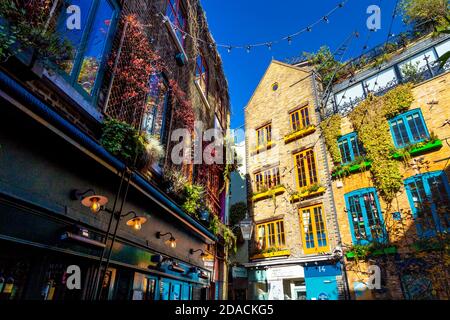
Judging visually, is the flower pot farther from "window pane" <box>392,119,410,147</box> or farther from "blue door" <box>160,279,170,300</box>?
"window pane" <box>392,119,410,147</box>

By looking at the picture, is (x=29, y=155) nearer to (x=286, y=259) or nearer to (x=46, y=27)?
(x=46, y=27)

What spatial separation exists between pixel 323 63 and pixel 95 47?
1538 cm

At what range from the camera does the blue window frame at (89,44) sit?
4351 mm

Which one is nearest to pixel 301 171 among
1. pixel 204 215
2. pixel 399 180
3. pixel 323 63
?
pixel 399 180

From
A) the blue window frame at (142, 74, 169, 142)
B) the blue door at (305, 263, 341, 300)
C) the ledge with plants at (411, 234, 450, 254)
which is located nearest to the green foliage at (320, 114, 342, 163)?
the ledge with plants at (411, 234, 450, 254)

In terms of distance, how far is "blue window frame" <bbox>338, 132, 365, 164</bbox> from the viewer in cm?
1374

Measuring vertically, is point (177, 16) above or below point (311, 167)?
above

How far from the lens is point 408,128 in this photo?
12289mm

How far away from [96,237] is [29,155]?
163 cm

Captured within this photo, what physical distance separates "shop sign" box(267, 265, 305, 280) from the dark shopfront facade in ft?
35.1

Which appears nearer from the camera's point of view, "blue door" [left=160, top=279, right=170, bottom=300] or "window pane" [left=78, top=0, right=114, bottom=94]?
"window pane" [left=78, top=0, right=114, bottom=94]

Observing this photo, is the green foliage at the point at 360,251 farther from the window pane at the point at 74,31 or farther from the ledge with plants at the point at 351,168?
the window pane at the point at 74,31

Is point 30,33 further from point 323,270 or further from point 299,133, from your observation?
point 299,133

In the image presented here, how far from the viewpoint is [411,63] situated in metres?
13.5
